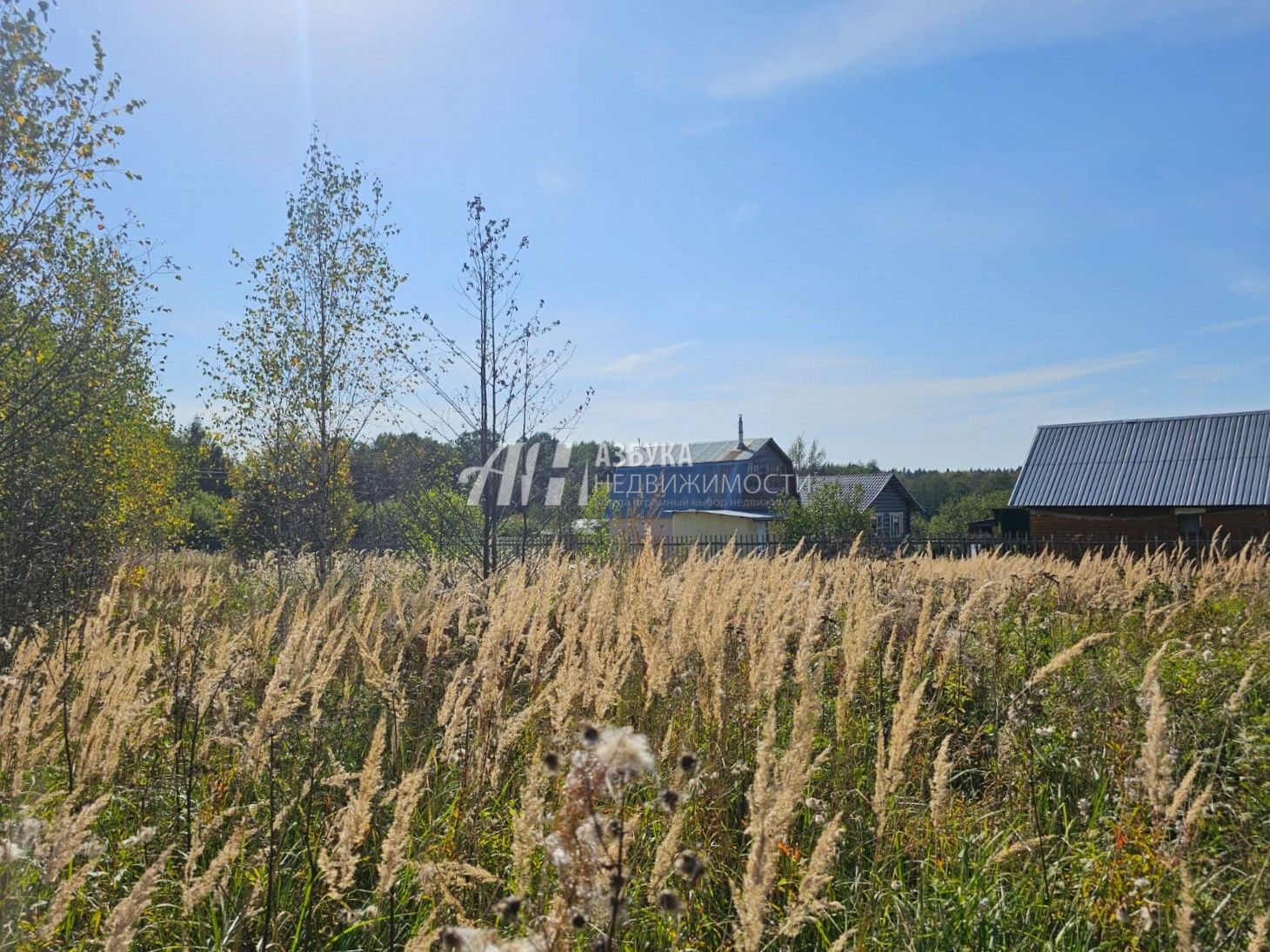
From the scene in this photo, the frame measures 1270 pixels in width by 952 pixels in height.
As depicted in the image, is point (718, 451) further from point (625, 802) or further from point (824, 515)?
point (625, 802)

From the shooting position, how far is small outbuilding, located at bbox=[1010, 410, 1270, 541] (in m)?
21.7

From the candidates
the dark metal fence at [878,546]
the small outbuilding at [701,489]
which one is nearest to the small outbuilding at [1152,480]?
the dark metal fence at [878,546]

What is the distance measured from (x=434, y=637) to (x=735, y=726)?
1.33 metres

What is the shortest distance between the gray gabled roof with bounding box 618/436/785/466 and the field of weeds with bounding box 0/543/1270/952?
33958 mm

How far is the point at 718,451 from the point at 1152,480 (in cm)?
2185

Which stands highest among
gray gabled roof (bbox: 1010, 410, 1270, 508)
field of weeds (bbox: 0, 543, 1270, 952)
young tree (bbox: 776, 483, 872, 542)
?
gray gabled roof (bbox: 1010, 410, 1270, 508)

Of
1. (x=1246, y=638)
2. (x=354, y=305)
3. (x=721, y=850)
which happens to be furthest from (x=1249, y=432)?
(x=721, y=850)

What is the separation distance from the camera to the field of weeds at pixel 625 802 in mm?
1661

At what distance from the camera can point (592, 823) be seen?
4.51ft

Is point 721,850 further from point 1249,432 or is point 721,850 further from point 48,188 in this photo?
point 1249,432

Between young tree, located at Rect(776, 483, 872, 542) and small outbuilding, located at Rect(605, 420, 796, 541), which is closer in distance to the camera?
young tree, located at Rect(776, 483, 872, 542)

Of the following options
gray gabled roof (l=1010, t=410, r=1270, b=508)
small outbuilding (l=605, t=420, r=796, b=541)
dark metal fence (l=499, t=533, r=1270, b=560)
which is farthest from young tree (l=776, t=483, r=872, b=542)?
small outbuilding (l=605, t=420, r=796, b=541)

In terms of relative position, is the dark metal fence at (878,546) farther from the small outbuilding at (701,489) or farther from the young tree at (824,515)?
the small outbuilding at (701,489)

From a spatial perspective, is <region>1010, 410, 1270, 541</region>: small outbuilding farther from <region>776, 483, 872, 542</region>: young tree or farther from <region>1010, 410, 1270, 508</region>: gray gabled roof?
<region>776, 483, 872, 542</region>: young tree
